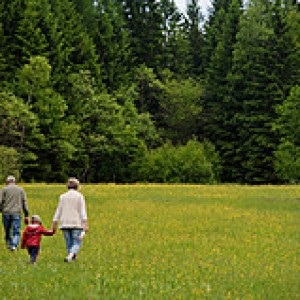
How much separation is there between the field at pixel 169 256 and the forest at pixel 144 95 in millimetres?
30385

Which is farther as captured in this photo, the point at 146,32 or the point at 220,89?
the point at 146,32

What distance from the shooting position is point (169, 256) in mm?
18531

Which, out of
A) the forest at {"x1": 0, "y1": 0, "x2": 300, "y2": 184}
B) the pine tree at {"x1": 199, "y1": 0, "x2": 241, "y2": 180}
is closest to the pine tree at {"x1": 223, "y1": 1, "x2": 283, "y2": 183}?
the forest at {"x1": 0, "y1": 0, "x2": 300, "y2": 184}

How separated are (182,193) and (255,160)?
34496mm

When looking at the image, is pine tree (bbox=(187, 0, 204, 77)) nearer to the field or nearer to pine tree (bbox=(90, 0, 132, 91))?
pine tree (bbox=(90, 0, 132, 91))

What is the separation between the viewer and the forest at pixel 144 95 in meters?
69.2

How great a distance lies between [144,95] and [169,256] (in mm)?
71632

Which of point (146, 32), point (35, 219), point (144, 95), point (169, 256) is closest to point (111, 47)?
point (144, 95)

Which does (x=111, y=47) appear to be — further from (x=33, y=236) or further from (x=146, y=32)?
(x=33, y=236)

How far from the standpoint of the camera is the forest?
2724 inches

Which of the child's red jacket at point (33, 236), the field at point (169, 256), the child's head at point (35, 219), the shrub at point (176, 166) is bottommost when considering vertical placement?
the field at point (169, 256)

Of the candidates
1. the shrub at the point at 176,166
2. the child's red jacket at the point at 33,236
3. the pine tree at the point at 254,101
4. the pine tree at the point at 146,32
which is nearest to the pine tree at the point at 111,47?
the pine tree at the point at 146,32

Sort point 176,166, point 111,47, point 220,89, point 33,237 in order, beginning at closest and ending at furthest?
point 33,237 → point 176,166 → point 220,89 → point 111,47

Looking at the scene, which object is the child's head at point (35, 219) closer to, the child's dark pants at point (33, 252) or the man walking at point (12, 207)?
the child's dark pants at point (33, 252)
